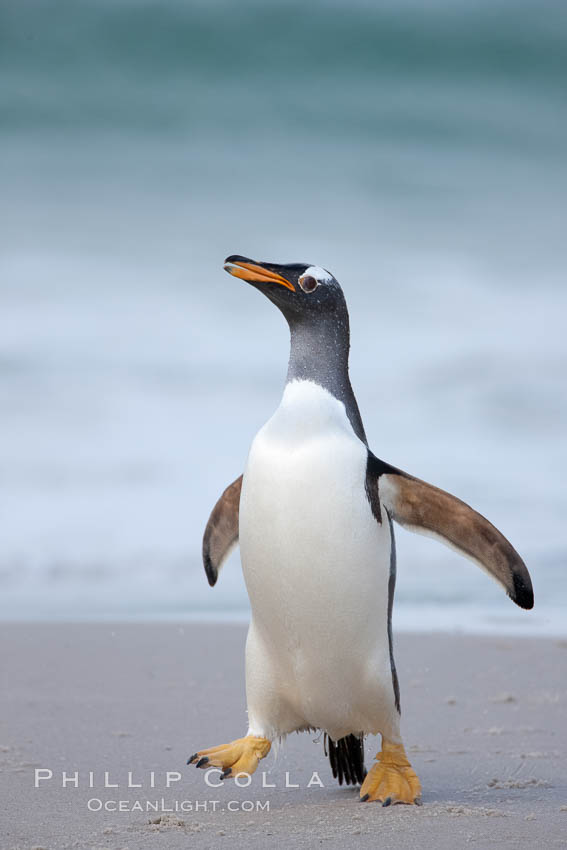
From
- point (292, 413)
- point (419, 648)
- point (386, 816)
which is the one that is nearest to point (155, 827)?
point (386, 816)

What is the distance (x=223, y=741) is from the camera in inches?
231

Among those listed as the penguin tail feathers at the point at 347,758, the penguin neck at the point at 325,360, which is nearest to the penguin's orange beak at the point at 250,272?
the penguin neck at the point at 325,360

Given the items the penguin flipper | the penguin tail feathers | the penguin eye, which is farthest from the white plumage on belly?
the penguin flipper

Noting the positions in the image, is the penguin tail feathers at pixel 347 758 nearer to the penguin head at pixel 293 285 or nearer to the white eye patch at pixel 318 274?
the penguin head at pixel 293 285

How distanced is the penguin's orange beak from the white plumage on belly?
468mm

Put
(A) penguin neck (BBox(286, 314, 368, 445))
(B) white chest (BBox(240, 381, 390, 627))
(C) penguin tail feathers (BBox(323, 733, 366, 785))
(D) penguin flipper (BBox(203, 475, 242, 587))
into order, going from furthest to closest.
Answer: (D) penguin flipper (BBox(203, 475, 242, 587)) → (C) penguin tail feathers (BBox(323, 733, 366, 785)) → (A) penguin neck (BBox(286, 314, 368, 445)) → (B) white chest (BBox(240, 381, 390, 627))

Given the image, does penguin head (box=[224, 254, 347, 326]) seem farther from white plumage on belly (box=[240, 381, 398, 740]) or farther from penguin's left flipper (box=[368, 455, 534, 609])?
penguin's left flipper (box=[368, 455, 534, 609])

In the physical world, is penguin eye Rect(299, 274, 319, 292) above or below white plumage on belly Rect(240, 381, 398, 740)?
above

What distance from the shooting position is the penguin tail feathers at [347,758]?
495 cm

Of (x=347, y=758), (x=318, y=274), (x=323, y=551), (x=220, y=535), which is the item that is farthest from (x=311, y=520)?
(x=347, y=758)

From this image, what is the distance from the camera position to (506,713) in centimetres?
689

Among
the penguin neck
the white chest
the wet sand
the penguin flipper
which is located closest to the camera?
the wet sand

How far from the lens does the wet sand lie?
12.7ft

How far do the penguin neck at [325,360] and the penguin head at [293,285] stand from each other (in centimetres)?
5
